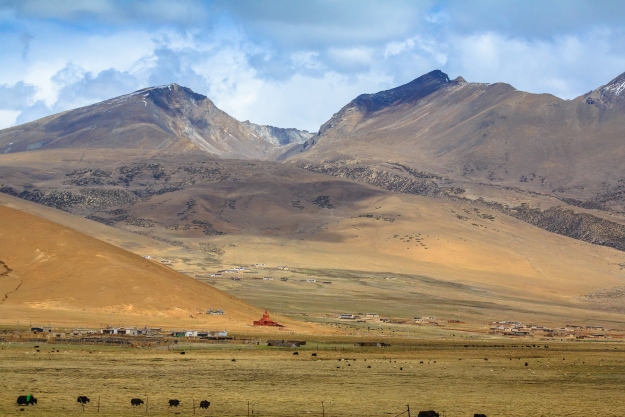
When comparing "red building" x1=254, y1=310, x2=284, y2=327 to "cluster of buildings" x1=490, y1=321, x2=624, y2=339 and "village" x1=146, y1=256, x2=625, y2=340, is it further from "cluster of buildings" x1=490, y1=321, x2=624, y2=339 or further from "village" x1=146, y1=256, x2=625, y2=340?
"cluster of buildings" x1=490, y1=321, x2=624, y2=339

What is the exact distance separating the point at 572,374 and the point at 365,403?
24.1 m

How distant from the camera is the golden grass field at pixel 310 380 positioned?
45188 mm

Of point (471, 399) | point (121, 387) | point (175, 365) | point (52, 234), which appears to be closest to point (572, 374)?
point (471, 399)

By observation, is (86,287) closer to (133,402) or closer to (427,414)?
(133,402)

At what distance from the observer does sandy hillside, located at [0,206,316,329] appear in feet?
325

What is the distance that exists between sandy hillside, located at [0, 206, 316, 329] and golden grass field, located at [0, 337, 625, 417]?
75.0ft

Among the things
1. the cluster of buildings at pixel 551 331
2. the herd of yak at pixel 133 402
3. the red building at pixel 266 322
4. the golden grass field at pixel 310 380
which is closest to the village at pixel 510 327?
the cluster of buildings at pixel 551 331

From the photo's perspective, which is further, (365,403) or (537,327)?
(537,327)

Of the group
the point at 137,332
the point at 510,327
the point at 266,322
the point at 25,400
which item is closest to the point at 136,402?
the point at 25,400

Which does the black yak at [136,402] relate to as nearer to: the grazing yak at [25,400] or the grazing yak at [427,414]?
the grazing yak at [25,400]

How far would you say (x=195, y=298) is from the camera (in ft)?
361

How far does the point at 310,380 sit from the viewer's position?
57406 mm

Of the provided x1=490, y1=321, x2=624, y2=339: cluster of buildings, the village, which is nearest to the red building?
the village

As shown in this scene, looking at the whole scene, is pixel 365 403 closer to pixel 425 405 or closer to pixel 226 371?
pixel 425 405
